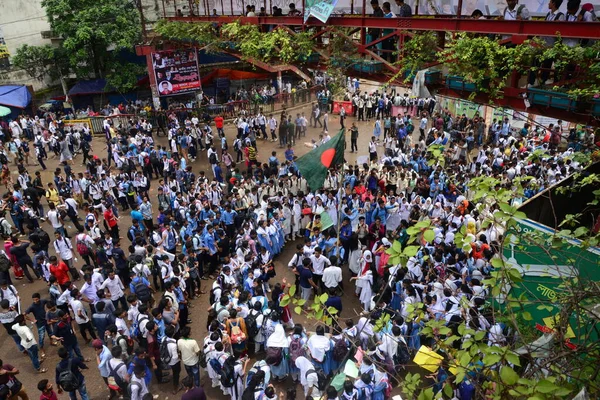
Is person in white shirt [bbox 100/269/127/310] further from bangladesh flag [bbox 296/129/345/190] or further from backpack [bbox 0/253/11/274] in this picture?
bangladesh flag [bbox 296/129/345/190]

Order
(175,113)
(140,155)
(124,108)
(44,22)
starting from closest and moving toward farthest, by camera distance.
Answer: (140,155), (175,113), (124,108), (44,22)

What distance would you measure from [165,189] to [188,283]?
13.2 ft

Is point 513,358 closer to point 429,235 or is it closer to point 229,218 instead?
point 429,235

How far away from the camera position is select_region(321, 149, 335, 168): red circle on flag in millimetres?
8953

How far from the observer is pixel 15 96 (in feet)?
78.3

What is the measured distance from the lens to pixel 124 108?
2519cm

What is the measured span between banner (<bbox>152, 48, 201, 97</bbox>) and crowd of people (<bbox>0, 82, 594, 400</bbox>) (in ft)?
18.2

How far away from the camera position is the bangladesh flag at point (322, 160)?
29.4 feet

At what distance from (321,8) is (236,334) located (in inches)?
347

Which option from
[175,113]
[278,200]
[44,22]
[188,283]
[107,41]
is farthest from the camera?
[44,22]

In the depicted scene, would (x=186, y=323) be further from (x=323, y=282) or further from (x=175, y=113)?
(x=175, y=113)

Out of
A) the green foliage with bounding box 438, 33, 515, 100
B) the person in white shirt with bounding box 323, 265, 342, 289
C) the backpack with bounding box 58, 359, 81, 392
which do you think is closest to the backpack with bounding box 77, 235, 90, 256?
the backpack with bounding box 58, 359, 81, 392

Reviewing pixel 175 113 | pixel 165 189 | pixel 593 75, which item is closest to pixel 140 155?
pixel 165 189

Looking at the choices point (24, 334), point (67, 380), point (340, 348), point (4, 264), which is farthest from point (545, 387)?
point (4, 264)
